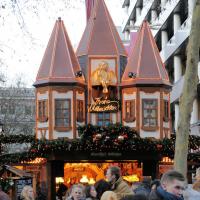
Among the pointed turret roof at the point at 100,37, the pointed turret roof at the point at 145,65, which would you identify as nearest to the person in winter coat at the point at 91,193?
the pointed turret roof at the point at 145,65

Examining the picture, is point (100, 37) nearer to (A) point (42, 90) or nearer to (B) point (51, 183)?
(A) point (42, 90)

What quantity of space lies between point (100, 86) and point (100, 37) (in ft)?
8.28

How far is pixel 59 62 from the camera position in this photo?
30.4 metres

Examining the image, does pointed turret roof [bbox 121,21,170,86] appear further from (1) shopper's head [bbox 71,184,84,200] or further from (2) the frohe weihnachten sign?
(1) shopper's head [bbox 71,184,84,200]

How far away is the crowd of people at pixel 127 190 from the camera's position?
636 cm

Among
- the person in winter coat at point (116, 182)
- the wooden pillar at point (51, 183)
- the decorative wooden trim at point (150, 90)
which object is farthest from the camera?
the decorative wooden trim at point (150, 90)

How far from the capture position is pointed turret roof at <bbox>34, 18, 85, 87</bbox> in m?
29.9

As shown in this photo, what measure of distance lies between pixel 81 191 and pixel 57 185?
1859cm

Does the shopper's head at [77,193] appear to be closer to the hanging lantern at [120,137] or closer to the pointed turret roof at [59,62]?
the hanging lantern at [120,137]

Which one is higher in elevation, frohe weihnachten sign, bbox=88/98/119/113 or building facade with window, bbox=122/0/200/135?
building facade with window, bbox=122/0/200/135

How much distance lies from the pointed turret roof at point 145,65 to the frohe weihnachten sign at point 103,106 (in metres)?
1.01

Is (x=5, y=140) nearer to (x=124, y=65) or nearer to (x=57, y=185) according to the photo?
(x=57, y=185)

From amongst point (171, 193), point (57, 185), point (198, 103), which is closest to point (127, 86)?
point (57, 185)

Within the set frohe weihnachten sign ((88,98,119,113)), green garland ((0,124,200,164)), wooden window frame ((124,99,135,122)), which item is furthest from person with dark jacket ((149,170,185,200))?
frohe weihnachten sign ((88,98,119,113))
